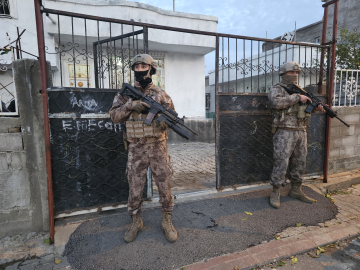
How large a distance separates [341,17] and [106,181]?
1748cm

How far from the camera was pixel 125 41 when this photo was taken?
9.11m

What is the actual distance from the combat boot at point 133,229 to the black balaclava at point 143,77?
165cm

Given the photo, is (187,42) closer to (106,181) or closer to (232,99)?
(232,99)

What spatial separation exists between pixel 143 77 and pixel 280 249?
8.63 ft

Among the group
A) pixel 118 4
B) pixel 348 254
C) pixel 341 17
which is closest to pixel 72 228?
pixel 348 254

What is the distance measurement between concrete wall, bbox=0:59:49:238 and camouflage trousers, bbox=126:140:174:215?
1.19 metres

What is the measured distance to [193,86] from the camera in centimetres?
1147

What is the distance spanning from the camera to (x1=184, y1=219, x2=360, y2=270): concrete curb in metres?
2.43

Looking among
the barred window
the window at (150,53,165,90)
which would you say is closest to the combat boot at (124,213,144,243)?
the window at (150,53,165,90)

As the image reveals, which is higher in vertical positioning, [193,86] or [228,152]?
[193,86]

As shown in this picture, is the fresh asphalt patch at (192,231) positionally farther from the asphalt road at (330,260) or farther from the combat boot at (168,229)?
the asphalt road at (330,260)

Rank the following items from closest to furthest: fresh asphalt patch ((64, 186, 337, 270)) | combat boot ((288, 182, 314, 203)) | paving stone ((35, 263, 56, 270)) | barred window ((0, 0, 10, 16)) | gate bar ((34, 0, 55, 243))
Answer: paving stone ((35, 263, 56, 270)), fresh asphalt patch ((64, 186, 337, 270)), gate bar ((34, 0, 55, 243)), combat boot ((288, 182, 314, 203)), barred window ((0, 0, 10, 16))

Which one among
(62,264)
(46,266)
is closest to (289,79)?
(62,264)

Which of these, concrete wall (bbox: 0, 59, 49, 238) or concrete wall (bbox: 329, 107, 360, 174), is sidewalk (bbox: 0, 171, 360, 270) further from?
concrete wall (bbox: 329, 107, 360, 174)
